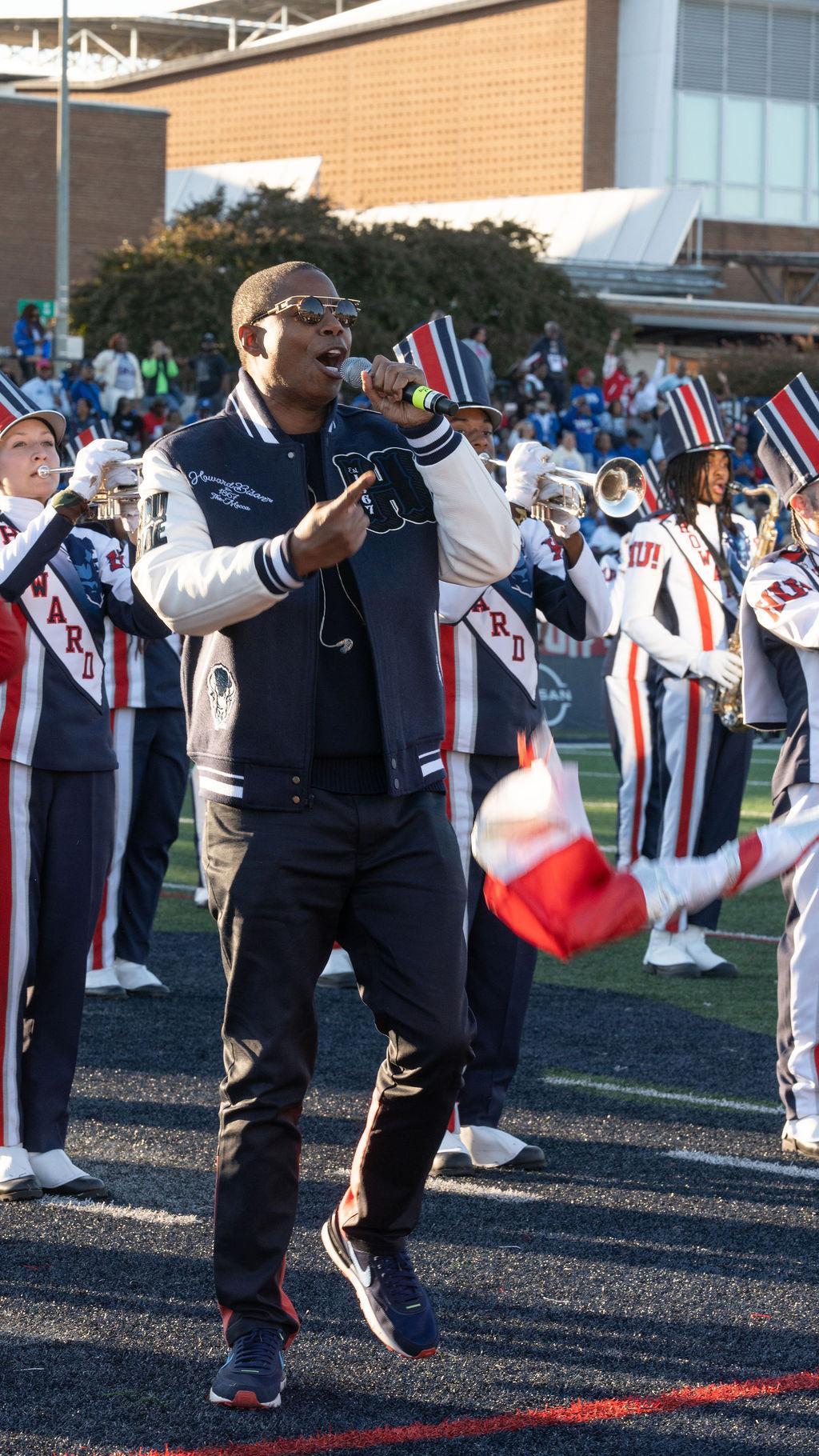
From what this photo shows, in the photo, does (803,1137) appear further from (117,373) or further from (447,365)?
(117,373)

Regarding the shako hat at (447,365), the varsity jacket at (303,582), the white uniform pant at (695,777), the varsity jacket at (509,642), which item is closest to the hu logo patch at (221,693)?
the varsity jacket at (303,582)

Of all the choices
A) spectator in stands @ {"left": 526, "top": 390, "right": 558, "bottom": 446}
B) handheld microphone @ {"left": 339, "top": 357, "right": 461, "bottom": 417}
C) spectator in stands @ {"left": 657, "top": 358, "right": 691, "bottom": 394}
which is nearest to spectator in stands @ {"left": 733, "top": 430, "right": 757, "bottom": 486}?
spectator in stands @ {"left": 526, "top": 390, "right": 558, "bottom": 446}

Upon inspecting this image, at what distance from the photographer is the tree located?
32.6 metres

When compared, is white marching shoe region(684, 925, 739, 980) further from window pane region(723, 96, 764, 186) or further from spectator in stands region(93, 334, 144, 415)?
window pane region(723, 96, 764, 186)

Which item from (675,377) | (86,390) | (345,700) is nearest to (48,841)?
(345,700)

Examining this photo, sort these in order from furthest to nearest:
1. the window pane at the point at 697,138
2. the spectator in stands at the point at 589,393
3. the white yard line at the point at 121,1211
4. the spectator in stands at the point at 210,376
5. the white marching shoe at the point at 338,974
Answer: the window pane at the point at 697,138
the spectator in stands at the point at 589,393
the spectator in stands at the point at 210,376
the white marching shoe at the point at 338,974
the white yard line at the point at 121,1211

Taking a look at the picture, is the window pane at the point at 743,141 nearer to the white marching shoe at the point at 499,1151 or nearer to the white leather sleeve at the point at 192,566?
the white marching shoe at the point at 499,1151

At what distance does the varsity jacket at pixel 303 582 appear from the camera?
411cm

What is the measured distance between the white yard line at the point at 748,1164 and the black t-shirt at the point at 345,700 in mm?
2383

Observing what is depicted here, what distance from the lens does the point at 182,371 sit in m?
30.4

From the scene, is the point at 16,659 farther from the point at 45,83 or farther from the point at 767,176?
the point at 45,83

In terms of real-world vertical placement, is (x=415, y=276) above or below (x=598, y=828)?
above

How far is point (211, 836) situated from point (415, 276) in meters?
32.9

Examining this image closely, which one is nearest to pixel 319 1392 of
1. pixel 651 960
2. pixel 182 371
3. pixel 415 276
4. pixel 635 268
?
pixel 651 960
